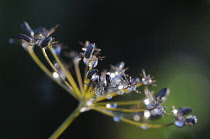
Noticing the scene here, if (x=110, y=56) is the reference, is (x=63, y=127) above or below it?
below

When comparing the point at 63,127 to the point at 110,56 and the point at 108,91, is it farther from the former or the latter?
the point at 110,56

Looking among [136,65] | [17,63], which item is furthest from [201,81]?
[17,63]

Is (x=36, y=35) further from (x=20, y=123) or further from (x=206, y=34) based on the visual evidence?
(x=206, y=34)

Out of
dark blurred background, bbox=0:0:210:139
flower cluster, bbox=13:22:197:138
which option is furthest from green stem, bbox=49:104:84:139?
dark blurred background, bbox=0:0:210:139

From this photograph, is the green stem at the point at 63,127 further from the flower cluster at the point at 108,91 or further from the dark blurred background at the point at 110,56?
the dark blurred background at the point at 110,56

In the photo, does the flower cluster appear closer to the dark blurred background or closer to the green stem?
the green stem

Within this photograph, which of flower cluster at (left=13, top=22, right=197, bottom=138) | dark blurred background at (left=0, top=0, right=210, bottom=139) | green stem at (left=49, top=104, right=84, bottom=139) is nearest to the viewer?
green stem at (left=49, top=104, right=84, bottom=139)

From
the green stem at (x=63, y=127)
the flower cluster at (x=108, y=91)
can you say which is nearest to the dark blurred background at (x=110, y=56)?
the flower cluster at (x=108, y=91)

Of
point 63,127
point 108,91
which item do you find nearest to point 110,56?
point 108,91
